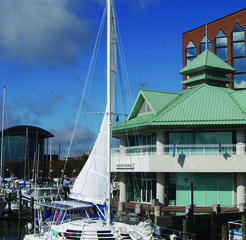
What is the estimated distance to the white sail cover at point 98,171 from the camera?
23.2m

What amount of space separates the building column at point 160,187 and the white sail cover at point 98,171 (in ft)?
56.1

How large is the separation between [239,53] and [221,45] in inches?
160

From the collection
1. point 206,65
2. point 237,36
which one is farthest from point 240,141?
point 237,36

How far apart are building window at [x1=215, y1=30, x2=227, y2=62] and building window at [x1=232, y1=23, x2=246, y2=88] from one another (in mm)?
1809

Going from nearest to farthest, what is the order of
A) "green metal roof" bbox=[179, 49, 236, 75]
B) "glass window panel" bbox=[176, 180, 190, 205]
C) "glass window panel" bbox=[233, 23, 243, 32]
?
"glass window panel" bbox=[176, 180, 190, 205] → "green metal roof" bbox=[179, 49, 236, 75] → "glass window panel" bbox=[233, 23, 243, 32]

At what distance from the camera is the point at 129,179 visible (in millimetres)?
45938

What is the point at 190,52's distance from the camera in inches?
3420

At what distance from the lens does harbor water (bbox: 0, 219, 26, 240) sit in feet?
125

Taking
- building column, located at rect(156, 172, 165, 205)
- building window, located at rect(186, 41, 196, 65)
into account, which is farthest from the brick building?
building column, located at rect(156, 172, 165, 205)

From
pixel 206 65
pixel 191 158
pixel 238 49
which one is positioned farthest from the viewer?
pixel 238 49

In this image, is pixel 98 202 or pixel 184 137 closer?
pixel 98 202

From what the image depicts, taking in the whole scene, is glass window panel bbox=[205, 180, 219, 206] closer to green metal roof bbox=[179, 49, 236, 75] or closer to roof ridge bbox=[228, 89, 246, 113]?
roof ridge bbox=[228, 89, 246, 113]

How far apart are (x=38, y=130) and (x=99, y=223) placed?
359ft

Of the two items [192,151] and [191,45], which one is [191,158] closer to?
[192,151]
